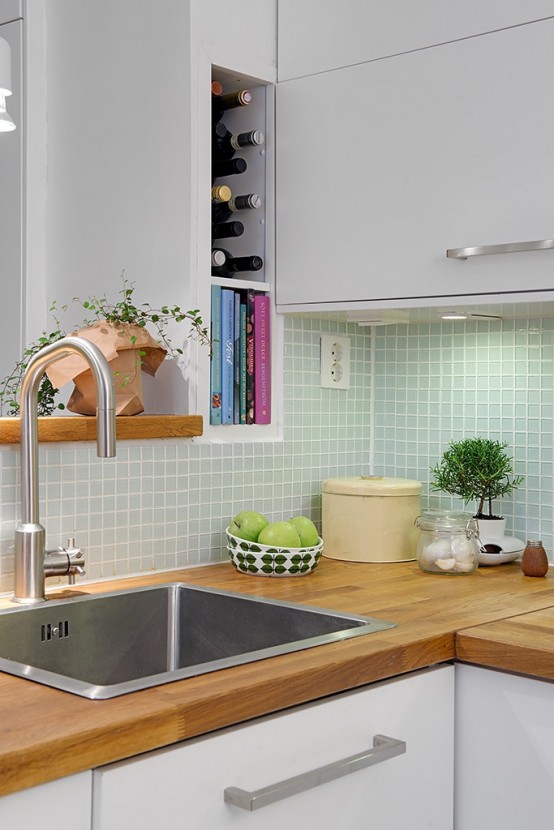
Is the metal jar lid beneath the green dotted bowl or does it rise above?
above

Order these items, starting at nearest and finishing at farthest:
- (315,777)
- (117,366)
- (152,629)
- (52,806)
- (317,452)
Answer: (52,806) → (315,777) → (152,629) → (117,366) → (317,452)

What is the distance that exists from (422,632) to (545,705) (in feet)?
0.61

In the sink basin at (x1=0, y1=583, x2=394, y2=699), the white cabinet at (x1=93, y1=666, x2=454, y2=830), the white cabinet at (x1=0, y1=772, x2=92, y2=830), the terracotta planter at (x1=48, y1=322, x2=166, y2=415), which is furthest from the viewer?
the terracotta planter at (x1=48, y1=322, x2=166, y2=415)

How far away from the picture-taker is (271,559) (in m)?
1.88

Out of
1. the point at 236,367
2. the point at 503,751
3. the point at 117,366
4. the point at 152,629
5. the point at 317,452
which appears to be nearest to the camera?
the point at 503,751

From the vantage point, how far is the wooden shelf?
1.65 meters

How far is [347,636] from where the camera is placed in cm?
141

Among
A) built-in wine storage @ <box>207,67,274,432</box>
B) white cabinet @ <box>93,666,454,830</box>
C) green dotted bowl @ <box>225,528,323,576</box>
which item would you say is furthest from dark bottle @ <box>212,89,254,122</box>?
white cabinet @ <box>93,666,454,830</box>

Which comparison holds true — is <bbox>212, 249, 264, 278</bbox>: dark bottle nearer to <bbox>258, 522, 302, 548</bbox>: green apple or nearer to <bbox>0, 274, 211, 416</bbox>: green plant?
<bbox>0, 274, 211, 416</bbox>: green plant

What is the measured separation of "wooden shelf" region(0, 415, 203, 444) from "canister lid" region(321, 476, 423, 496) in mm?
344

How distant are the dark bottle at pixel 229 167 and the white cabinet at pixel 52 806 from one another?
4.26 ft

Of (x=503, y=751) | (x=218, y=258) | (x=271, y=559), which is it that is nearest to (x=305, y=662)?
(x=503, y=751)

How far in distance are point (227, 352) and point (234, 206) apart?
0.30 m

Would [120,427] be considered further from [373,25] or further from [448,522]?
[373,25]
